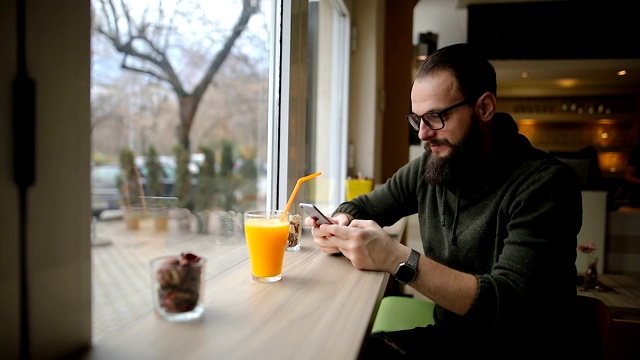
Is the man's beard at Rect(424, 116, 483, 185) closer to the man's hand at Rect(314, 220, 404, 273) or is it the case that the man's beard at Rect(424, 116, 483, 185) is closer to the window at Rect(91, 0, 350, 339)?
the man's hand at Rect(314, 220, 404, 273)

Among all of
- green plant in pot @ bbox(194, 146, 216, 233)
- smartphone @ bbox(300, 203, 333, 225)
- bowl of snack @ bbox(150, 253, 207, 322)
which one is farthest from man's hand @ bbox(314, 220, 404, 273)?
bowl of snack @ bbox(150, 253, 207, 322)

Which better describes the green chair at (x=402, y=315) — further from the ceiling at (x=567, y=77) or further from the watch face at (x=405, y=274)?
the ceiling at (x=567, y=77)

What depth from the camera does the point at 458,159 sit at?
1.46 m

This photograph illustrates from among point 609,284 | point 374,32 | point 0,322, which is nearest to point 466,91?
point 0,322

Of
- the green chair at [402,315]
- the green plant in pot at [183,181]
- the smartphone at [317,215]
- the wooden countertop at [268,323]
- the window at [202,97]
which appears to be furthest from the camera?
the green chair at [402,315]

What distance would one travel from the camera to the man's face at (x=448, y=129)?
144 cm

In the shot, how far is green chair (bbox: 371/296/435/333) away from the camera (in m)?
1.74

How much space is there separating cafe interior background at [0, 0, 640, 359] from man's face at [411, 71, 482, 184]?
0.57 meters

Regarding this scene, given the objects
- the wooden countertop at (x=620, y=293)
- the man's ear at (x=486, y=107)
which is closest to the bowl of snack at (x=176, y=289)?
the man's ear at (x=486, y=107)

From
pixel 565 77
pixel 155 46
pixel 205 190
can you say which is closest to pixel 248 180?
pixel 205 190

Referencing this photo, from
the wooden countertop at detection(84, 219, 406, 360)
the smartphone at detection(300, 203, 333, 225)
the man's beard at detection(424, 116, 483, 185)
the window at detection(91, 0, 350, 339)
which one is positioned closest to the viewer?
the wooden countertop at detection(84, 219, 406, 360)

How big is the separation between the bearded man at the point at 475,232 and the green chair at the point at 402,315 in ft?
0.70

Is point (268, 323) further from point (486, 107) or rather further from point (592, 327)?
point (486, 107)

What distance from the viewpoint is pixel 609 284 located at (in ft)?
12.5
